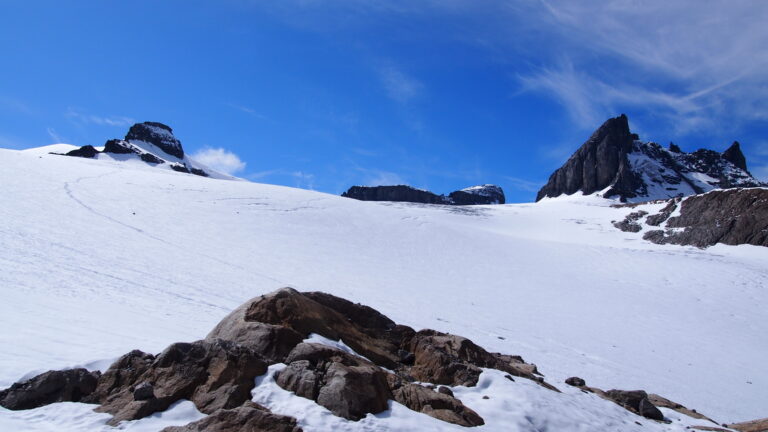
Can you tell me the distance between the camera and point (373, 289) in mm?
21688

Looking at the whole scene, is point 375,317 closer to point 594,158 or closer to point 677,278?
point 677,278

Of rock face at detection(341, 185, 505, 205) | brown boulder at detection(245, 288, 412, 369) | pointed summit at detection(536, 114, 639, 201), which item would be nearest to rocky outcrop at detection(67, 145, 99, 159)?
rock face at detection(341, 185, 505, 205)

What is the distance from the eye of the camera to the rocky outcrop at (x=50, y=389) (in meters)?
6.91

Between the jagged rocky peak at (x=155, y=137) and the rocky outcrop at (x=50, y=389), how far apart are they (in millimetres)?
135500

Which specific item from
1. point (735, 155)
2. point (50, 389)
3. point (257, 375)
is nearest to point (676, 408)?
point (257, 375)

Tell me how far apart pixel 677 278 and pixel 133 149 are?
383ft

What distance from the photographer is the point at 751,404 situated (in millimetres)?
13820

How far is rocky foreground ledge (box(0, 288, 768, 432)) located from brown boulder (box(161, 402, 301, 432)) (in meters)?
0.01

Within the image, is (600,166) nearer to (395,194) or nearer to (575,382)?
(395,194)

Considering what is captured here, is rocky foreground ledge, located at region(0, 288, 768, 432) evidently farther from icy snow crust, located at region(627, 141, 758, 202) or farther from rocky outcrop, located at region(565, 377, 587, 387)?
icy snow crust, located at region(627, 141, 758, 202)

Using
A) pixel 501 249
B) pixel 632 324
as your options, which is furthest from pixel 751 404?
pixel 501 249

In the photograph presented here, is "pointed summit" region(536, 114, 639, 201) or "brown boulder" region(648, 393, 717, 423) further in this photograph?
"pointed summit" region(536, 114, 639, 201)

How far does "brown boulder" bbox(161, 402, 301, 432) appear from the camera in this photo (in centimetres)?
631

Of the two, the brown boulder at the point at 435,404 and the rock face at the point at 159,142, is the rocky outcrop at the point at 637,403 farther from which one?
the rock face at the point at 159,142
